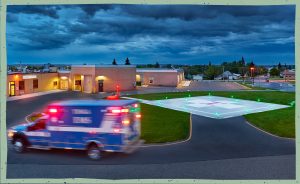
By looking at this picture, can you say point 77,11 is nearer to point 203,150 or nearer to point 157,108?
point 203,150

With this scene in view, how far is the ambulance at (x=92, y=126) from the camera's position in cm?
1091

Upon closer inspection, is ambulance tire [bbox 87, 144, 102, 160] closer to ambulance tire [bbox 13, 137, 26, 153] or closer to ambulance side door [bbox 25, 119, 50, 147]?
ambulance side door [bbox 25, 119, 50, 147]

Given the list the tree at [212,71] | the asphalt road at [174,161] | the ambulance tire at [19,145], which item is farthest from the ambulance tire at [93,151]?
the tree at [212,71]

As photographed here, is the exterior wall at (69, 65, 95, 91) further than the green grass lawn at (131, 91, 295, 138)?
No

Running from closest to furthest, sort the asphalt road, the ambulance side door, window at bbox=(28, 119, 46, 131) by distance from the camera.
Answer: the asphalt road → the ambulance side door → window at bbox=(28, 119, 46, 131)

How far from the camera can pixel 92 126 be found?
1105cm

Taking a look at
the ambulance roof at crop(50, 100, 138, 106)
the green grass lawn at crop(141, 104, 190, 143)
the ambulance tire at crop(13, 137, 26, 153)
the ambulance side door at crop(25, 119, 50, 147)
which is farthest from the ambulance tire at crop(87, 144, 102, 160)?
the green grass lawn at crop(141, 104, 190, 143)

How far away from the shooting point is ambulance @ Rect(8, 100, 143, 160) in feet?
35.8

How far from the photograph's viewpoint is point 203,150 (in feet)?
42.2

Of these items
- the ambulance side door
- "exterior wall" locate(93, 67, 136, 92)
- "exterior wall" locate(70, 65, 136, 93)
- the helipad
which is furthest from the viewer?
the helipad

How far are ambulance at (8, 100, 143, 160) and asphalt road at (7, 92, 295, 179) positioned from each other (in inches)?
13.7

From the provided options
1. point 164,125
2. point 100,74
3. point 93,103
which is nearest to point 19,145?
point 93,103

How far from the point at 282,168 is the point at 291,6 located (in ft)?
17.7

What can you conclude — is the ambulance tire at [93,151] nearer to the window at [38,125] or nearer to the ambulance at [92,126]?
the ambulance at [92,126]
